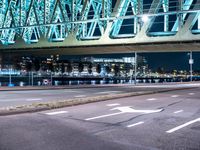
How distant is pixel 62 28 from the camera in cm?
5678

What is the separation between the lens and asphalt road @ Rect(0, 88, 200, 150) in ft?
29.7

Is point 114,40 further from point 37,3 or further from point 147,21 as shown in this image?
point 37,3

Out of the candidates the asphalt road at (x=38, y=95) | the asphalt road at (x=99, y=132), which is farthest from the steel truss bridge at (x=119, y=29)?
the asphalt road at (x=99, y=132)

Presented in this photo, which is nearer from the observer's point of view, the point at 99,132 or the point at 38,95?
the point at 99,132

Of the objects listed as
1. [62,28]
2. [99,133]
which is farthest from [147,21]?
[99,133]

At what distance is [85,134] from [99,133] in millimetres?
477

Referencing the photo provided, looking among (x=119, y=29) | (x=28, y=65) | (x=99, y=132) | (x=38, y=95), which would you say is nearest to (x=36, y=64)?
(x=28, y=65)

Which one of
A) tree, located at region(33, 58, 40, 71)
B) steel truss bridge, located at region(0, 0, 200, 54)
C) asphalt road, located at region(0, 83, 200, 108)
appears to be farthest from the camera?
tree, located at region(33, 58, 40, 71)

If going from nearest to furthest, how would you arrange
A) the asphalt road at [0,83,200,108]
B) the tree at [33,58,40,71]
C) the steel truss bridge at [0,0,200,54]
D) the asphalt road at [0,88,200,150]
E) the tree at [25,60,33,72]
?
the asphalt road at [0,88,200,150]
the asphalt road at [0,83,200,108]
the steel truss bridge at [0,0,200,54]
the tree at [25,60,33,72]
the tree at [33,58,40,71]

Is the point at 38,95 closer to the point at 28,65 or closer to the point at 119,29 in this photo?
the point at 119,29

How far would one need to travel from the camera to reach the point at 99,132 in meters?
10.9

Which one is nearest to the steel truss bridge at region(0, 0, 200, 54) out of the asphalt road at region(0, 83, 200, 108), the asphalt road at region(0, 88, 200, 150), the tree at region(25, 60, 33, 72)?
the asphalt road at region(0, 83, 200, 108)

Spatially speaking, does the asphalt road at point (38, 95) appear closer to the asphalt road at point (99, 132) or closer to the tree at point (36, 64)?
the asphalt road at point (99, 132)

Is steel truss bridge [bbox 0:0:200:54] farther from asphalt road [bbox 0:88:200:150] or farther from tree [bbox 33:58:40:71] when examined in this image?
tree [bbox 33:58:40:71]
